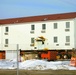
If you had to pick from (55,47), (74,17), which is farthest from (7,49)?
(74,17)

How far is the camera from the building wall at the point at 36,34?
157ft

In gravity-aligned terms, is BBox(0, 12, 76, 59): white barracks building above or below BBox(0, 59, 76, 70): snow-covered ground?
above

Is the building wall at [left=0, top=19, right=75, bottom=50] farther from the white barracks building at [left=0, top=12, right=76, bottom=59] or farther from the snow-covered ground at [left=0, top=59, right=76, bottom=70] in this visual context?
the snow-covered ground at [left=0, top=59, right=76, bottom=70]

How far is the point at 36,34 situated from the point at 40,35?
972 millimetres

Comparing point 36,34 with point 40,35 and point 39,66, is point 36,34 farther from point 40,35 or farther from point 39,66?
point 39,66

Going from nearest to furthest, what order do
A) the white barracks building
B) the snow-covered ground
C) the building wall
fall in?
the snow-covered ground, the white barracks building, the building wall

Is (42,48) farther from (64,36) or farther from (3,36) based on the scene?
(3,36)

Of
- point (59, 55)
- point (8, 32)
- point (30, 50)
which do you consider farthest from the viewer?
point (8, 32)

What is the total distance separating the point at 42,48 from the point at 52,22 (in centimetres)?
450

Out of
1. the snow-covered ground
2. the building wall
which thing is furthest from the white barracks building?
the snow-covered ground

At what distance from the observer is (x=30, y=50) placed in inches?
1980

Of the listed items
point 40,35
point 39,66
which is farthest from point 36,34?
point 39,66

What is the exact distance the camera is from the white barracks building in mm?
47688

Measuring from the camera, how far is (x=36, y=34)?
168 feet
